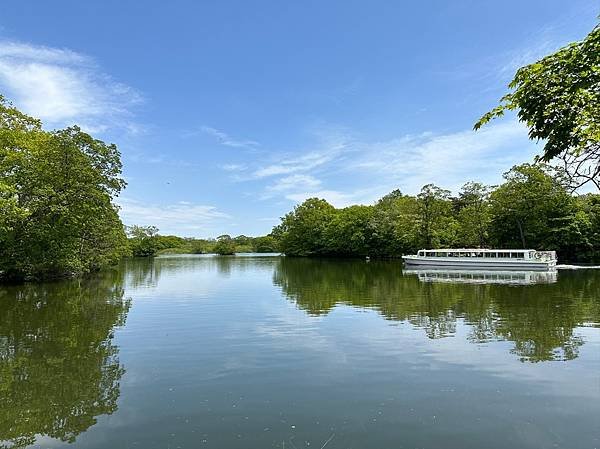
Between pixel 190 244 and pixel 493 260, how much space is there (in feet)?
464

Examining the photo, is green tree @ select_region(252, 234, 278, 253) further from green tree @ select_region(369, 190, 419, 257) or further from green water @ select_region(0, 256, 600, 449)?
green water @ select_region(0, 256, 600, 449)

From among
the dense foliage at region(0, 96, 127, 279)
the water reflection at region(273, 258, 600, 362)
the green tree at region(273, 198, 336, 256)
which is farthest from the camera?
the green tree at region(273, 198, 336, 256)

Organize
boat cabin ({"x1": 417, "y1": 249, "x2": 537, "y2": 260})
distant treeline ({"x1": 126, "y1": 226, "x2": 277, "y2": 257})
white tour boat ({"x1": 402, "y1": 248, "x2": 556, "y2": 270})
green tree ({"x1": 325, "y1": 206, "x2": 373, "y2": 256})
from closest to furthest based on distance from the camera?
1. white tour boat ({"x1": 402, "y1": 248, "x2": 556, "y2": 270})
2. boat cabin ({"x1": 417, "y1": 249, "x2": 537, "y2": 260})
3. green tree ({"x1": 325, "y1": 206, "x2": 373, "y2": 256})
4. distant treeline ({"x1": 126, "y1": 226, "x2": 277, "y2": 257})

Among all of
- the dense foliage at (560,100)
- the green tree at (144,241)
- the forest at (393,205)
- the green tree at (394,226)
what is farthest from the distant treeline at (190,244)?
the dense foliage at (560,100)

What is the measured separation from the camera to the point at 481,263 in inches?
1914

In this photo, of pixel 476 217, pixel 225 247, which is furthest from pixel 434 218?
pixel 225 247

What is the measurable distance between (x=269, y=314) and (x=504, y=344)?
31.5 ft

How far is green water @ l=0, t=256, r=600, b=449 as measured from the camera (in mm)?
6895

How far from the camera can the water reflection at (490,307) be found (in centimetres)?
1339

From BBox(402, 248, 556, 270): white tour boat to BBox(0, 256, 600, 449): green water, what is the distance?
28.5 meters

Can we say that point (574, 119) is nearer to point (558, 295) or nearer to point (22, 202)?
point (558, 295)

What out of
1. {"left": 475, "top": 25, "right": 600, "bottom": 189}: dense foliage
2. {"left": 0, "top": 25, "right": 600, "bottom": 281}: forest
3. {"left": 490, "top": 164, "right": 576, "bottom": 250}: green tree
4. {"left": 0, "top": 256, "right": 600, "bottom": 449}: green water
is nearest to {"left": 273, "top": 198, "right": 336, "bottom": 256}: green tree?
{"left": 0, "top": 25, "right": 600, "bottom": 281}: forest

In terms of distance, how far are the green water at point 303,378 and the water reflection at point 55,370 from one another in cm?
5

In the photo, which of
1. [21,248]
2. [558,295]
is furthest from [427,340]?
[21,248]
